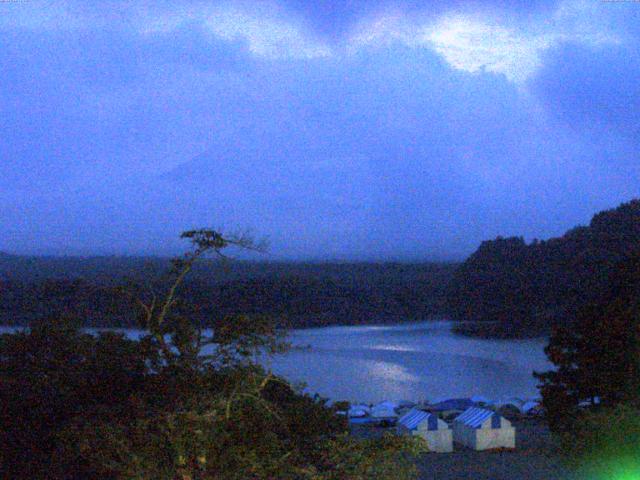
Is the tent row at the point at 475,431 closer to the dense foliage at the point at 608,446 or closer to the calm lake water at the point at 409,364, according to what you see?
the calm lake water at the point at 409,364

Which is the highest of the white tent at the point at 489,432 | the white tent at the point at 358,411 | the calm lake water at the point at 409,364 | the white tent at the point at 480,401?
the white tent at the point at 489,432

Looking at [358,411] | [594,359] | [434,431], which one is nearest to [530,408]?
[358,411]

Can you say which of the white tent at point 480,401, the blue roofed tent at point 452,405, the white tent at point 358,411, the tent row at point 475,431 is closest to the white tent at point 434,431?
the tent row at point 475,431

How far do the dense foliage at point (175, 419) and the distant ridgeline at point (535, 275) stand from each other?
4710cm

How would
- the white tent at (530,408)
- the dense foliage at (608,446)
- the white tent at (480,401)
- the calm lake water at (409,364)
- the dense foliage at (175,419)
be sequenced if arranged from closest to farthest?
the dense foliage at (175,419) → the dense foliage at (608,446) → the white tent at (530,408) → the white tent at (480,401) → the calm lake water at (409,364)

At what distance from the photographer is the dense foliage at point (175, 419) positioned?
5.36m

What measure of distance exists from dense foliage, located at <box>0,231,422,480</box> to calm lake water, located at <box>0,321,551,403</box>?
14.9m

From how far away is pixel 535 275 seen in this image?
57.7 meters

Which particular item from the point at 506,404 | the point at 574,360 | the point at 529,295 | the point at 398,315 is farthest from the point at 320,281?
the point at 574,360

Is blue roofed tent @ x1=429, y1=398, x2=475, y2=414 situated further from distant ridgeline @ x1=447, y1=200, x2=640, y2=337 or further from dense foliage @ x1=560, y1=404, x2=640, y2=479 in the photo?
distant ridgeline @ x1=447, y1=200, x2=640, y2=337

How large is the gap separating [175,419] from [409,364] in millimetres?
34547

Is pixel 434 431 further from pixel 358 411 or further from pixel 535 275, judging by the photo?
pixel 535 275

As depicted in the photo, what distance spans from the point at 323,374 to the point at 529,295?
28.3 m

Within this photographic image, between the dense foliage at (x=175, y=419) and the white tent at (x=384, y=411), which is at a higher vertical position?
the dense foliage at (x=175, y=419)
